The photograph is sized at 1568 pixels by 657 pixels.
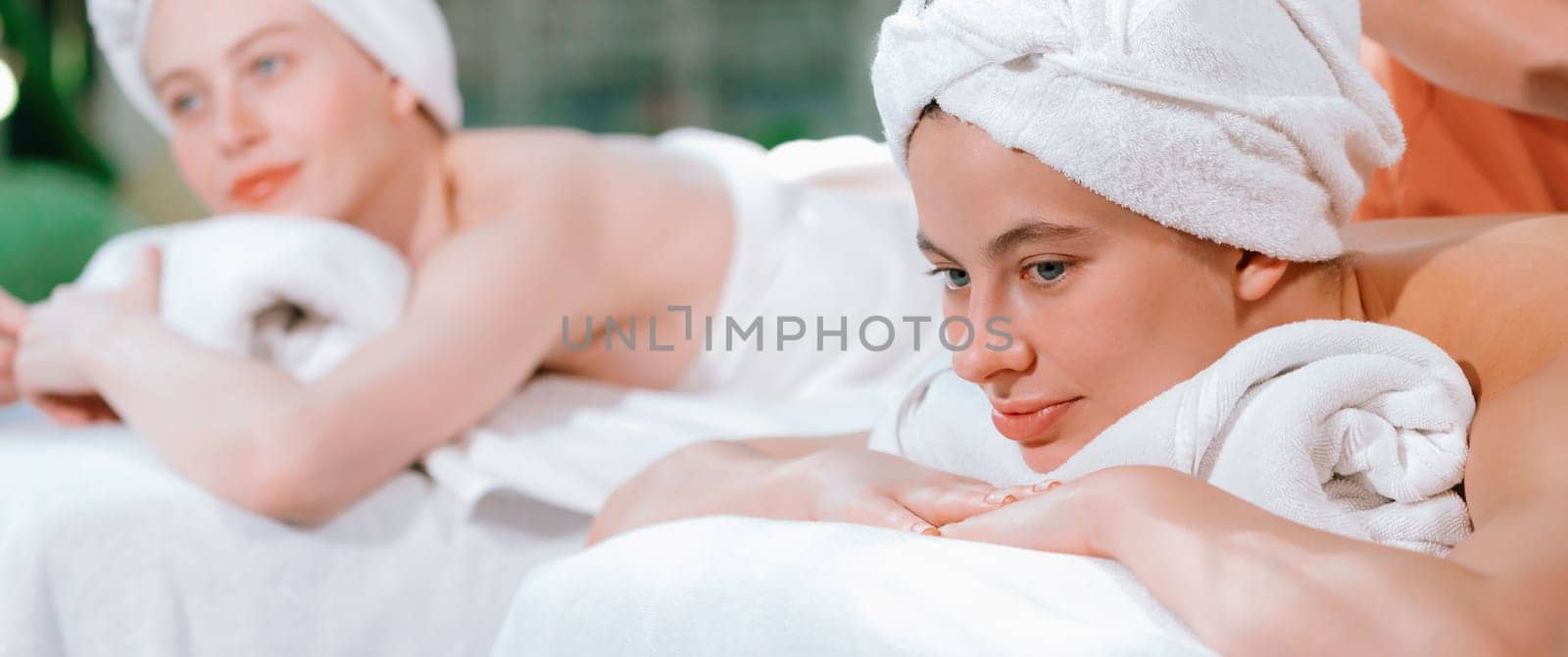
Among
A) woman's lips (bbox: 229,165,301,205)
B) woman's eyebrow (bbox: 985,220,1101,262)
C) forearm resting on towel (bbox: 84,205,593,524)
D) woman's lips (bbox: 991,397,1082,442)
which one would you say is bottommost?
forearm resting on towel (bbox: 84,205,593,524)

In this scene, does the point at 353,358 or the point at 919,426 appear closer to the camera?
the point at 919,426

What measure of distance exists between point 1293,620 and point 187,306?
129 cm

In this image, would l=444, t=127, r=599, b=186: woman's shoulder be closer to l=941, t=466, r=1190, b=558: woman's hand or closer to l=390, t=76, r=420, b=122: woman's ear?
l=390, t=76, r=420, b=122: woman's ear

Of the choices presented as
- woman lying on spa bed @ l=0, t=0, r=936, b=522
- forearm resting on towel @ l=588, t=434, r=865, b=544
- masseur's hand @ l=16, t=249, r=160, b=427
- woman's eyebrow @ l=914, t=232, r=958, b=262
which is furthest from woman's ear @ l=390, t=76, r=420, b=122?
woman's eyebrow @ l=914, t=232, r=958, b=262

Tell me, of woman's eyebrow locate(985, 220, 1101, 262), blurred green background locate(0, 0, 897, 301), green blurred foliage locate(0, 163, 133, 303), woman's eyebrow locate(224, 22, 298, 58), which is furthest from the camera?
blurred green background locate(0, 0, 897, 301)

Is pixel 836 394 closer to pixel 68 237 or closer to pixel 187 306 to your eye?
pixel 187 306

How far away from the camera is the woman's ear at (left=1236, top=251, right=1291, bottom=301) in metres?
0.90

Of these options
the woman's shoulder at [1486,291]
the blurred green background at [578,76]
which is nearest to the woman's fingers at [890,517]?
the woman's shoulder at [1486,291]

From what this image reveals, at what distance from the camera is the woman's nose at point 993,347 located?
892 millimetres

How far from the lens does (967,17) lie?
2.88ft

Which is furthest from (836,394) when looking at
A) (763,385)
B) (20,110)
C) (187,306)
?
(20,110)

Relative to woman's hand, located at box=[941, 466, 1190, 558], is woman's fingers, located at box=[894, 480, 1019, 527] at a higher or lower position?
lower

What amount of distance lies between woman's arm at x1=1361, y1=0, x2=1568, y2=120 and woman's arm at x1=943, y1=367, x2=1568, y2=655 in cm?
49

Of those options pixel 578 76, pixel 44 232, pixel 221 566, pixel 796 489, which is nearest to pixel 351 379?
pixel 221 566
